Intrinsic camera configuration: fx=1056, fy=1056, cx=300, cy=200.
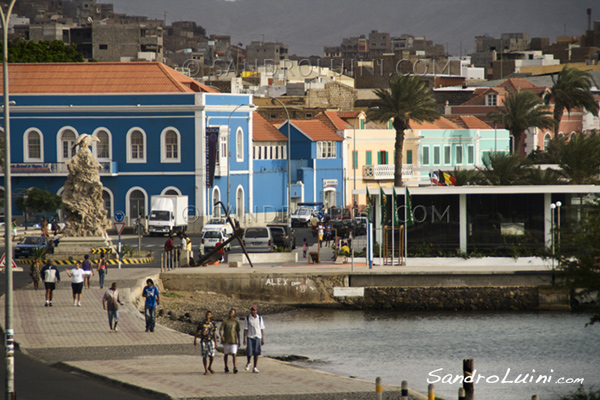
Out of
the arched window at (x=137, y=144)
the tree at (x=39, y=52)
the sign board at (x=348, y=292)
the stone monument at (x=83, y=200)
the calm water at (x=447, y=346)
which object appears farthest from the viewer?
the tree at (x=39, y=52)

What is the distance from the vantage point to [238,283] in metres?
40.2

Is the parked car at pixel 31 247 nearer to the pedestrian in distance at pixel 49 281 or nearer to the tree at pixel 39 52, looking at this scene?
the pedestrian in distance at pixel 49 281

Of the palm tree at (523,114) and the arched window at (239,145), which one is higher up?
the palm tree at (523,114)

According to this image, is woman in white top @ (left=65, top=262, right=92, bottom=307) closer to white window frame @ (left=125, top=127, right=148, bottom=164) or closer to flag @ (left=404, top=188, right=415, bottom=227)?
flag @ (left=404, top=188, right=415, bottom=227)

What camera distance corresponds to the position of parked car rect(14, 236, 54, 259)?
4756 centimetres

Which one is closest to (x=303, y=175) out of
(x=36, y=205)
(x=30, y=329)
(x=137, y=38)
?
(x=36, y=205)

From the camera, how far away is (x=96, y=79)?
68.4 metres

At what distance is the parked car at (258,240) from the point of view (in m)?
49.5

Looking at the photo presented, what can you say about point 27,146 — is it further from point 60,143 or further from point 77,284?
point 77,284

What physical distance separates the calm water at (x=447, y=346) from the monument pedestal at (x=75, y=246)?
463 inches

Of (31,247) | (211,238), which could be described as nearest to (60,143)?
(211,238)

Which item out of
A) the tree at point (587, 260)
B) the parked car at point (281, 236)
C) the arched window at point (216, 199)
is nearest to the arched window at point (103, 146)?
the arched window at point (216, 199)

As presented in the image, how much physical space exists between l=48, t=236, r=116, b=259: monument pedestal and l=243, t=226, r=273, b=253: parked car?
6546 millimetres

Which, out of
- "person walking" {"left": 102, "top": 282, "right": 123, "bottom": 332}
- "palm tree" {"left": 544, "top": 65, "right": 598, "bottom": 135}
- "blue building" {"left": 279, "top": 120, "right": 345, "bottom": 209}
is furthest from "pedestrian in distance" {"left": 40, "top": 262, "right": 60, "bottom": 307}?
"palm tree" {"left": 544, "top": 65, "right": 598, "bottom": 135}
